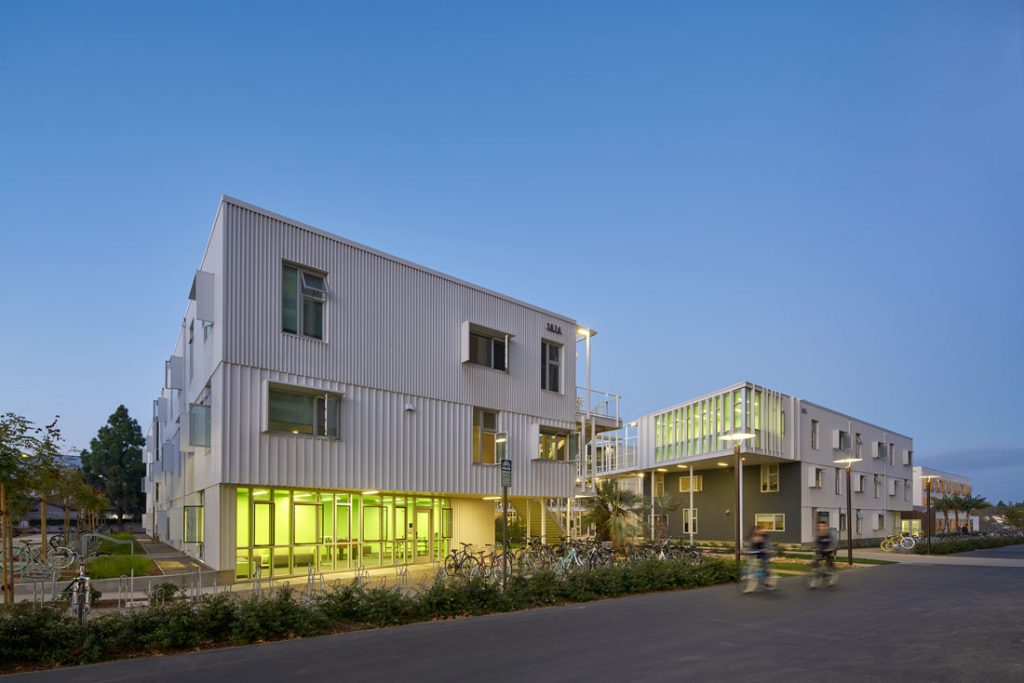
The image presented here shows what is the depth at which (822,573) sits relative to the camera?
1947 cm

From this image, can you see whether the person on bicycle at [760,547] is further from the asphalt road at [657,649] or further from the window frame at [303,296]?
the window frame at [303,296]

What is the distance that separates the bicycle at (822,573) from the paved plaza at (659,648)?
292 centimetres

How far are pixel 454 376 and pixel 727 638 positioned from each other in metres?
15.5

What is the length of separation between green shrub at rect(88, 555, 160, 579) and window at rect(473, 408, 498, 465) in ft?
34.6

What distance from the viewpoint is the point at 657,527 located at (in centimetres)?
4462

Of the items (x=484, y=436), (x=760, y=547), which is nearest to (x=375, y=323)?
(x=484, y=436)

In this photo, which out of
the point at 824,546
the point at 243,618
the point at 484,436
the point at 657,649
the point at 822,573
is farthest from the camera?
the point at 484,436

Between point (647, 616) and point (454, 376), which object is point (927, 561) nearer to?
point (454, 376)

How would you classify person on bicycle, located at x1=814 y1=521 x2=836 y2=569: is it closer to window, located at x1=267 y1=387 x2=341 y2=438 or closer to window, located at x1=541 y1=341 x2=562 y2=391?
window, located at x1=541 y1=341 x2=562 y2=391

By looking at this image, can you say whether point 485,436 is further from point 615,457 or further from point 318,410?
point 615,457

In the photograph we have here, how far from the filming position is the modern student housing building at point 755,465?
41.5 metres

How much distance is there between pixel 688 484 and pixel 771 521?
6247mm

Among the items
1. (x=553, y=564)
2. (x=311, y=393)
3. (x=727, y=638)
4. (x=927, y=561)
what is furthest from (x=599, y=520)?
(x=927, y=561)

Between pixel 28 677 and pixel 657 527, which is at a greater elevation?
pixel 28 677
